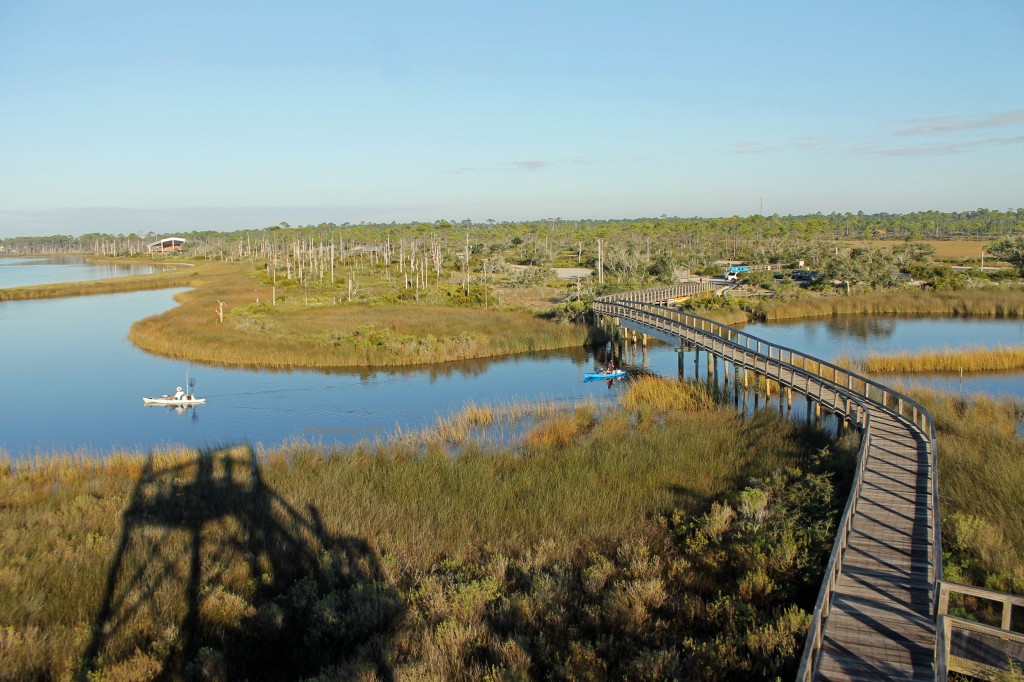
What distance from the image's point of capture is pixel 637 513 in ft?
43.6

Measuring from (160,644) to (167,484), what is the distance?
268 inches

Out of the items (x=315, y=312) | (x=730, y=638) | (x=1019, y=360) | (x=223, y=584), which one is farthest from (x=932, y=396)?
(x=315, y=312)

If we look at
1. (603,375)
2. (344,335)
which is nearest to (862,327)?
(603,375)

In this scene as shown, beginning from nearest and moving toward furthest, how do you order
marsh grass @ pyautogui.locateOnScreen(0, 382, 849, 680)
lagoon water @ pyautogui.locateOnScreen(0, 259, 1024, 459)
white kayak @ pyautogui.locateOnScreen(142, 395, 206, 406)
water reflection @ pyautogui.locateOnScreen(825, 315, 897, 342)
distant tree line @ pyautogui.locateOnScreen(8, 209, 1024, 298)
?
marsh grass @ pyautogui.locateOnScreen(0, 382, 849, 680), lagoon water @ pyautogui.locateOnScreen(0, 259, 1024, 459), white kayak @ pyautogui.locateOnScreen(142, 395, 206, 406), water reflection @ pyautogui.locateOnScreen(825, 315, 897, 342), distant tree line @ pyautogui.locateOnScreen(8, 209, 1024, 298)

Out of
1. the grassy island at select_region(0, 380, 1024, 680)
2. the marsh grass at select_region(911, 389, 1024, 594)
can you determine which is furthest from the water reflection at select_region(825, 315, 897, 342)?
the grassy island at select_region(0, 380, 1024, 680)

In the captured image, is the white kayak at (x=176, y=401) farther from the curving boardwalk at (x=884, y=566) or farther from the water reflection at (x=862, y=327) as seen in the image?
the water reflection at (x=862, y=327)

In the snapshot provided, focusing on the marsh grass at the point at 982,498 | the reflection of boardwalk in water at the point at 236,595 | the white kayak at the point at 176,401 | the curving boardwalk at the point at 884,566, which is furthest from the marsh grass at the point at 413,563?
the white kayak at the point at 176,401

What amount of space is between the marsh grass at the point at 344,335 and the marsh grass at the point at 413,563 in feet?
59.6

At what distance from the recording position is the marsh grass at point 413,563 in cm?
856

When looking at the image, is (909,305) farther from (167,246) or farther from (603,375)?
(167,246)

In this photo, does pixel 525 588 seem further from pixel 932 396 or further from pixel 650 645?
pixel 932 396

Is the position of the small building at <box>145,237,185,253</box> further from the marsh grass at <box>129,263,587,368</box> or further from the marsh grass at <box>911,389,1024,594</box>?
the marsh grass at <box>911,389,1024,594</box>

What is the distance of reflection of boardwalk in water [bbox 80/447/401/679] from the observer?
877cm

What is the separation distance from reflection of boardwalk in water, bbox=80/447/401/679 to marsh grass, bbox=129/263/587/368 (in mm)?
21755
